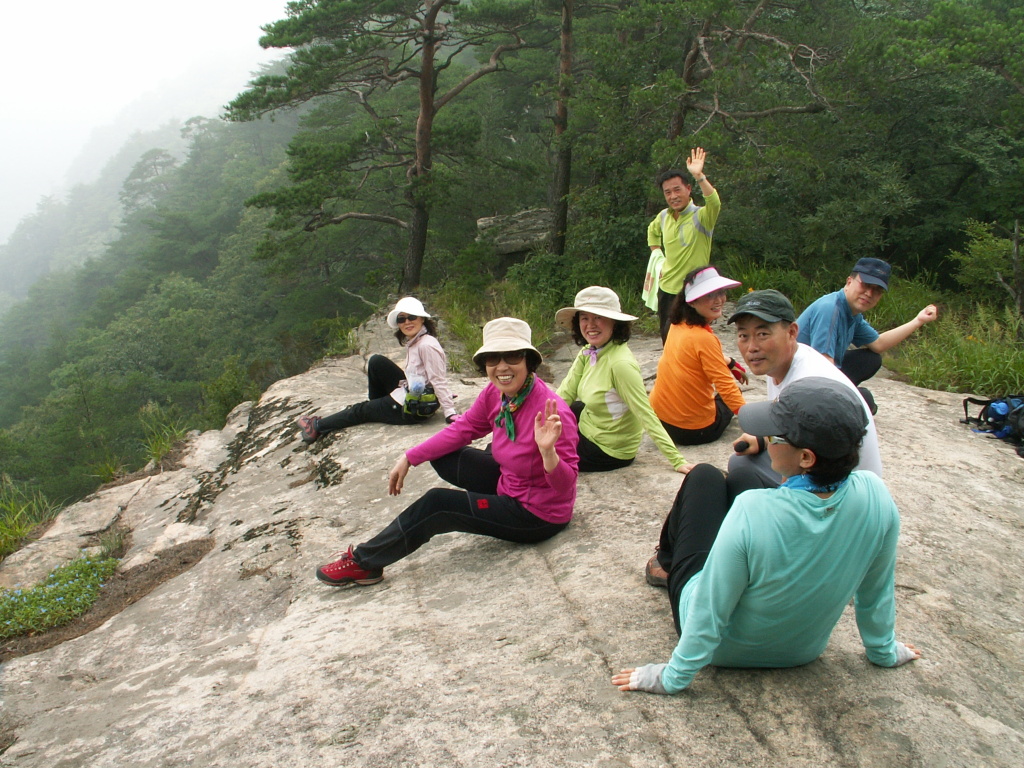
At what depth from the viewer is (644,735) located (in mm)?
1891

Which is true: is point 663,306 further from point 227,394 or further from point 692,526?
point 227,394

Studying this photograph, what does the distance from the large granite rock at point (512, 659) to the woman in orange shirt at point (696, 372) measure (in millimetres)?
221

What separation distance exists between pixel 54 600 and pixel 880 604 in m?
4.51

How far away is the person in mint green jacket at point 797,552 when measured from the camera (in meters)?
1.69

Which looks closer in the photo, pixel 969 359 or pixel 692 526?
pixel 692 526

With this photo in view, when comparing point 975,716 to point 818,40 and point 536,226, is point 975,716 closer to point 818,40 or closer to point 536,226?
point 818,40

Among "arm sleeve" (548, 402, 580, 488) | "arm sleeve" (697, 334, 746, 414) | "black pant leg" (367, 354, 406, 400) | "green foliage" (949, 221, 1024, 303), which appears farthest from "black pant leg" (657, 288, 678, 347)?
"green foliage" (949, 221, 1024, 303)

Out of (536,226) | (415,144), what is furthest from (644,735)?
(536,226)

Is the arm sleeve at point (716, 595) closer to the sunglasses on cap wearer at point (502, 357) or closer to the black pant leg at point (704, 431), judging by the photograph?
the sunglasses on cap wearer at point (502, 357)

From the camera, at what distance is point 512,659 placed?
2.38 metres

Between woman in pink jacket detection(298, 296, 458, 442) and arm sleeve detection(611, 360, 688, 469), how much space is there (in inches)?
72.4

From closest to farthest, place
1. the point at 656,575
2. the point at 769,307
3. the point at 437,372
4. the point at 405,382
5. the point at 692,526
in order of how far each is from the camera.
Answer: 1. the point at 692,526
2. the point at 769,307
3. the point at 656,575
4. the point at 437,372
5. the point at 405,382

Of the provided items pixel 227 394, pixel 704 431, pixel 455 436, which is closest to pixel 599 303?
pixel 455 436

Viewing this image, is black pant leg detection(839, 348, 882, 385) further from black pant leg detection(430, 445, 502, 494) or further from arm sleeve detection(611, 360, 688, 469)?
black pant leg detection(430, 445, 502, 494)
